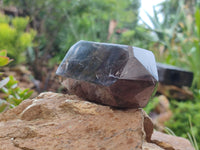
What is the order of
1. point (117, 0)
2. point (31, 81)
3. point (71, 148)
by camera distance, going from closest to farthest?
1. point (71, 148)
2. point (31, 81)
3. point (117, 0)

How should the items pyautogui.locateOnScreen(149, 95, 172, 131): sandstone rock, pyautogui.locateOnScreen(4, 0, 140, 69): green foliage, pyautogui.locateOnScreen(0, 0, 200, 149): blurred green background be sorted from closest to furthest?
pyautogui.locateOnScreen(0, 0, 200, 149): blurred green background, pyautogui.locateOnScreen(149, 95, 172, 131): sandstone rock, pyautogui.locateOnScreen(4, 0, 140, 69): green foliage

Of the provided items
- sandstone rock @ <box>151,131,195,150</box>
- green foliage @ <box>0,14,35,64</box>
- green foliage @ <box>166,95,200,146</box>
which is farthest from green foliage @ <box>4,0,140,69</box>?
sandstone rock @ <box>151,131,195,150</box>

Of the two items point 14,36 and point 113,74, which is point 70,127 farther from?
point 14,36

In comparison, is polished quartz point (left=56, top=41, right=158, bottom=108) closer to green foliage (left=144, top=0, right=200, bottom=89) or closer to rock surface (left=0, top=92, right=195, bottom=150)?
rock surface (left=0, top=92, right=195, bottom=150)

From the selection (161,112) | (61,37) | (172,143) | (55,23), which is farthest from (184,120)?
(61,37)

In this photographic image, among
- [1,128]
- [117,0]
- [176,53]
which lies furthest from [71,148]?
[117,0]

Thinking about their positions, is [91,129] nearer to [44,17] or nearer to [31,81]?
[31,81]

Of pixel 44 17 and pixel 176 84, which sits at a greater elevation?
pixel 44 17
